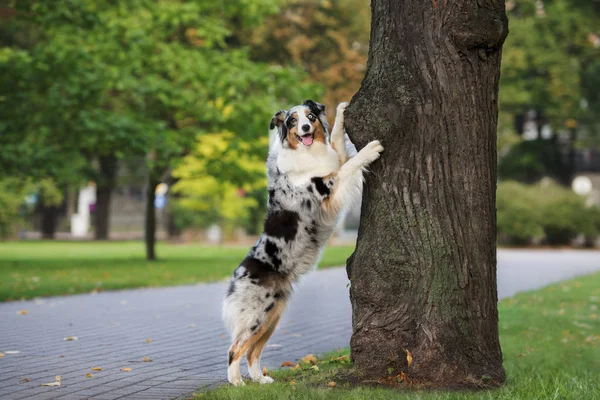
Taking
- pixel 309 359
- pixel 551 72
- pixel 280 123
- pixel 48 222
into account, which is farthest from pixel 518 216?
pixel 280 123

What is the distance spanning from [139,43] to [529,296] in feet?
40.1

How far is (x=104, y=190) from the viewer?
42.4 meters

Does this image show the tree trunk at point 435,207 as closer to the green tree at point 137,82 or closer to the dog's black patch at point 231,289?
the dog's black patch at point 231,289

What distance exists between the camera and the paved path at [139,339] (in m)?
6.39

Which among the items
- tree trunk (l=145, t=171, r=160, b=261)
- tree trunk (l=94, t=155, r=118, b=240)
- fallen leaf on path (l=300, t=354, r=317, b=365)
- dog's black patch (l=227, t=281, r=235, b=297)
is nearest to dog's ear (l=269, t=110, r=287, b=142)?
dog's black patch (l=227, t=281, r=235, b=297)

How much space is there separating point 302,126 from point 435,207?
1292mm

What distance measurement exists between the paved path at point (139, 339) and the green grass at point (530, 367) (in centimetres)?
73

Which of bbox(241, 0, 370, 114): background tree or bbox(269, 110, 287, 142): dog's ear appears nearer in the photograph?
bbox(269, 110, 287, 142): dog's ear

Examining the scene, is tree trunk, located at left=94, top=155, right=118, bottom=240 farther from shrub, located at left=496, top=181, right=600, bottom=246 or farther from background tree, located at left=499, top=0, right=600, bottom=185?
background tree, located at left=499, top=0, right=600, bottom=185

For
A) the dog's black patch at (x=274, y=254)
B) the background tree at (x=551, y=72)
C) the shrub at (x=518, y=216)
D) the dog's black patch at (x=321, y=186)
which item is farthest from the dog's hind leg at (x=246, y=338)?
the background tree at (x=551, y=72)

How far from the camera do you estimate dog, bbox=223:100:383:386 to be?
20.1 feet

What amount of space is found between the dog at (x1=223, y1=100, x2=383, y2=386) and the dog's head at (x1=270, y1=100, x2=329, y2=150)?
0.04 ft

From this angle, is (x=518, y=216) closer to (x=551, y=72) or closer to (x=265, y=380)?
(x=551, y=72)

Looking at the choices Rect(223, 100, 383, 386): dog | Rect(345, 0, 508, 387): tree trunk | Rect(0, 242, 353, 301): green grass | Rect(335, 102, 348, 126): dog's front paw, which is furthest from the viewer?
Rect(0, 242, 353, 301): green grass
